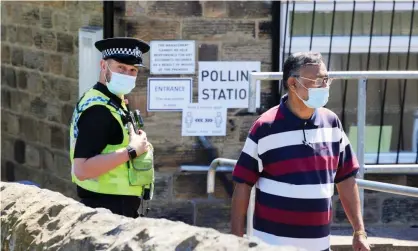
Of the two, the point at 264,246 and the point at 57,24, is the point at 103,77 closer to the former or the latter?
the point at 264,246

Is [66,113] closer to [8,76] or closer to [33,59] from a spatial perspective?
[33,59]

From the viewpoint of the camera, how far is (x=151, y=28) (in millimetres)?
6641

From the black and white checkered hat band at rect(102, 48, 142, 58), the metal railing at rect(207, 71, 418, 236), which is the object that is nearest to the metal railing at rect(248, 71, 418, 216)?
the metal railing at rect(207, 71, 418, 236)

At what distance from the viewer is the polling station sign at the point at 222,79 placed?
6758mm

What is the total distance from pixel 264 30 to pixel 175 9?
637 mm

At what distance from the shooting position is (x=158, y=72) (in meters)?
6.70

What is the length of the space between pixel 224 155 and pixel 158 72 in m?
0.74

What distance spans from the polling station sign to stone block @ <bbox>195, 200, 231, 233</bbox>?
2.37 ft

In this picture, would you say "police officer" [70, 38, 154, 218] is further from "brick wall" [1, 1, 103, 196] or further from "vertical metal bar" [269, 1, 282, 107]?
"brick wall" [1, 1, 103, 196]

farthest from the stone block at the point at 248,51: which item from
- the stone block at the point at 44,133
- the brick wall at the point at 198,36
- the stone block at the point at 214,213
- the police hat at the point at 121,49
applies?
the police hat at the point at 121,49

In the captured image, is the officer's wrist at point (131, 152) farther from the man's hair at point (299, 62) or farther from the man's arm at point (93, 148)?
the man's hair at point (299, 62)

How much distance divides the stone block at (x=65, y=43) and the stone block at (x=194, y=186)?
1388 millimetres

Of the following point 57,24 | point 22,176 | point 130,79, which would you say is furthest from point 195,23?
point 22,176

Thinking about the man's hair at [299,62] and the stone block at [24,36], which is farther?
the stone block at [24,36]
